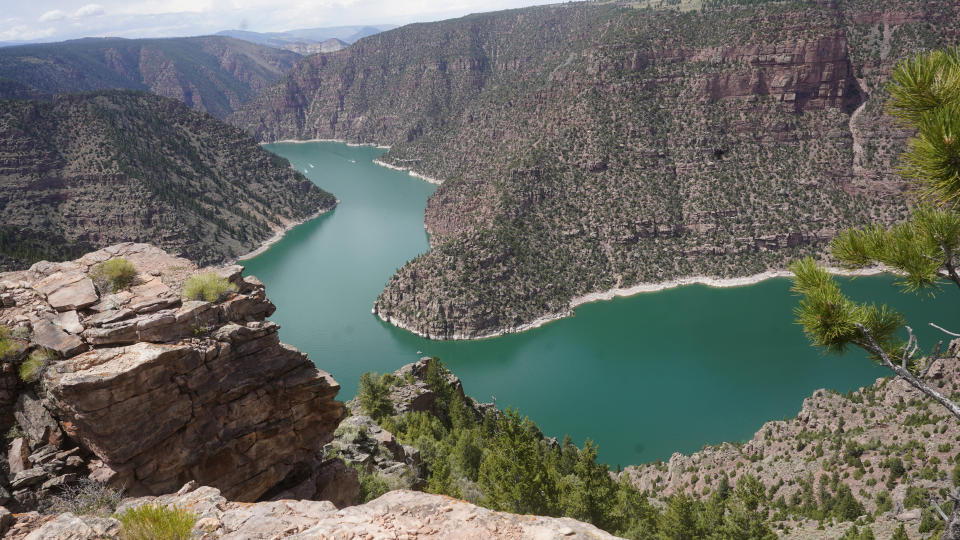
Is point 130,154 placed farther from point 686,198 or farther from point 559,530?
point 559,530

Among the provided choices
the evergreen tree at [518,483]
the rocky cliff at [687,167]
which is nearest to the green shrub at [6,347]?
the evergreen tree at [518,483]

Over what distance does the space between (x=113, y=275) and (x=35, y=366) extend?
3.12m

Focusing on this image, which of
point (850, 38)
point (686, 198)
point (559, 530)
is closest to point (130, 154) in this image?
point (686, 198)

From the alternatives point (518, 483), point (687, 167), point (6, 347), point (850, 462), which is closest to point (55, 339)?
point (6, 347)

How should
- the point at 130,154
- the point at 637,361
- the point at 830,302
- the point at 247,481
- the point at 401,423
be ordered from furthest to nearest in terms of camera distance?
the point at 130,154 < the point at 637,361 < the point at 401,423 < the point at 247,481 < the point at 830,302

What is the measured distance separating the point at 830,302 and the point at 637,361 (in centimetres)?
7789

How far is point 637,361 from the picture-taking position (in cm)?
8275

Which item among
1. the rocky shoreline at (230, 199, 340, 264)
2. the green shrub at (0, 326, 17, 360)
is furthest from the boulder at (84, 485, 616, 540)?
the rocky shoreline at (230, 199, 340, 264)

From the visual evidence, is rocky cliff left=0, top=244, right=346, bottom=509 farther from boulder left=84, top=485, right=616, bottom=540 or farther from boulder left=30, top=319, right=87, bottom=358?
boulder left=84, top=485, right=616, bottom=540

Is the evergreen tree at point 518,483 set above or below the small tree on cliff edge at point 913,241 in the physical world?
below

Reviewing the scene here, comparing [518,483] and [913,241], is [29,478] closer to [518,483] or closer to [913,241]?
[913,241]

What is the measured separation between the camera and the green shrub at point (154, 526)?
27.7ft

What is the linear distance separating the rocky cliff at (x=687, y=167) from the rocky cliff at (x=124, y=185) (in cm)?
5379

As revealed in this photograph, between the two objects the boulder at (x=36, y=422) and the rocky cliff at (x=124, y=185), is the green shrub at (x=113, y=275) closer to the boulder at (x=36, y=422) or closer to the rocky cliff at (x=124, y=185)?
the boulder at (x=36, y=422)
